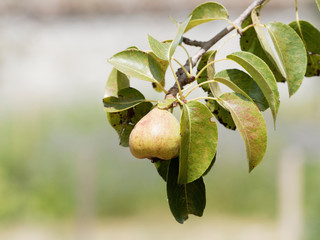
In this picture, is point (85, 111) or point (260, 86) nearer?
point (260, 86)

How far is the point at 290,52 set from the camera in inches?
28.7

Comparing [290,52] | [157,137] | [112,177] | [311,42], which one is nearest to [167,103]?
[157,137]

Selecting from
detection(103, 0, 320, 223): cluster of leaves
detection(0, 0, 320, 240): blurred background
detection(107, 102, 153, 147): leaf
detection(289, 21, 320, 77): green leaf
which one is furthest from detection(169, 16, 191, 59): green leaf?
detection(0, 0, 320, 240): blurred background

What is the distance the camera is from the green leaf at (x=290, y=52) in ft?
2.32

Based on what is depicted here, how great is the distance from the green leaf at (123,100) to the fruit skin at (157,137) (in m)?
0.06

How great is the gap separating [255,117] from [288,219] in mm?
3359

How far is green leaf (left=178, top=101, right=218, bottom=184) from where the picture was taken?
2.03 feet

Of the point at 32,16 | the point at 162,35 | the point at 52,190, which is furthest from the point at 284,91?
the point at 32,16

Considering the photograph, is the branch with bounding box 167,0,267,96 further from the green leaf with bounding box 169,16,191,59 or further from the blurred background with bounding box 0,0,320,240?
the blurred background with bounding box 0,0,320,240

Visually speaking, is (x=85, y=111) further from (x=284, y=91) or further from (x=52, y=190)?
(x=284, y=91)

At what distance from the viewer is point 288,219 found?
12.6ft

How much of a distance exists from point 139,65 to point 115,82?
0.23ft

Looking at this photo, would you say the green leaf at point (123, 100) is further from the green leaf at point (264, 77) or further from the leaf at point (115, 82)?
the green leaf at point (264, 77)

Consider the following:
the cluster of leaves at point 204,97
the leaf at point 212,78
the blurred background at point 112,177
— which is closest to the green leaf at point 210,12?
the cluster of leaves at point 204,97
